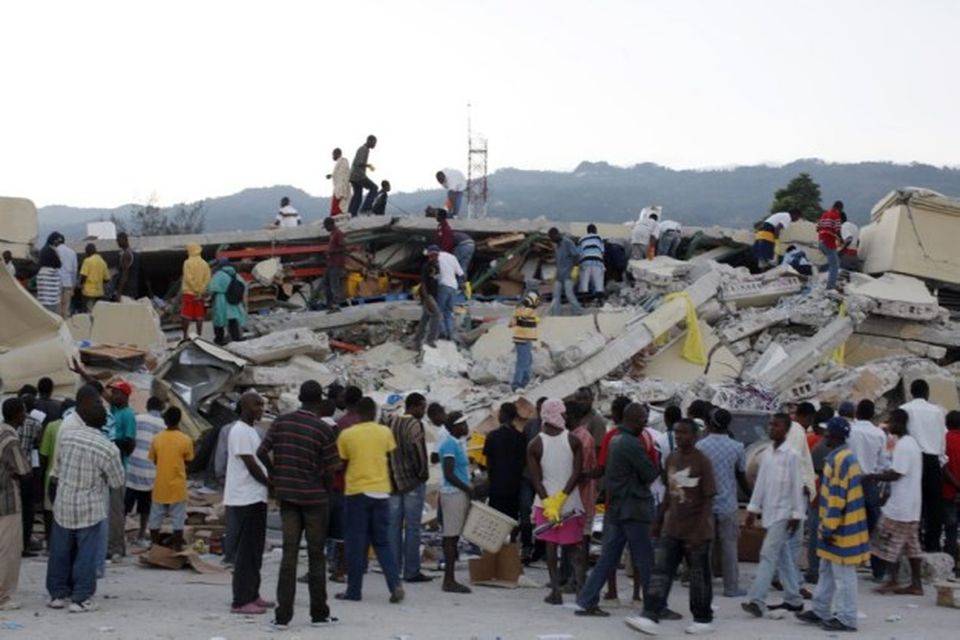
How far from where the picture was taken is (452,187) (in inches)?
903

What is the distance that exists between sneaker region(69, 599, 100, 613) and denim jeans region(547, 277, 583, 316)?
37.3 ft

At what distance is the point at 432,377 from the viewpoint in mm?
18734

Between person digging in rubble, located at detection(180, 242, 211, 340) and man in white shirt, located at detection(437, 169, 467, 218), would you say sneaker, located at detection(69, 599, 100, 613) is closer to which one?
person digging in rubble, located at detection(180, 242, 211, 340)

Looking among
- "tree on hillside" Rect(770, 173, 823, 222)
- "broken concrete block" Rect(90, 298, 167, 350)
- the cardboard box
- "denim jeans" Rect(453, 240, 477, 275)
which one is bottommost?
the cardboard box

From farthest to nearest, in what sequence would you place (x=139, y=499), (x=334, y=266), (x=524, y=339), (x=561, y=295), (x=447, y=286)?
(x=334, y=266), (x=561, y=295), (x=447, y=286), (x=524, y=339), (x=139, y=499)

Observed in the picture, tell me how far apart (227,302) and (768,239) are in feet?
28.5

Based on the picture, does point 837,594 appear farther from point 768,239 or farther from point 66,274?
point 66,274

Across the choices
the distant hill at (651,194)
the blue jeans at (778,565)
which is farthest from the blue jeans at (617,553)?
the distant hill at (651,194)

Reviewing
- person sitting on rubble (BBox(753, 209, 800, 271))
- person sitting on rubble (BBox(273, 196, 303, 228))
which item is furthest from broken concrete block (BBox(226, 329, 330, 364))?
person sitting on rubble (BBox(753, 209, 800, 271))

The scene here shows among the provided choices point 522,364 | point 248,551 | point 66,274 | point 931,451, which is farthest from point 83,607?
point 66,274

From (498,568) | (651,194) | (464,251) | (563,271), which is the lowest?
(498,568)

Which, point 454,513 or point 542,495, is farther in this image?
point 454,513

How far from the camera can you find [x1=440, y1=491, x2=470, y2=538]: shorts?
1162cm

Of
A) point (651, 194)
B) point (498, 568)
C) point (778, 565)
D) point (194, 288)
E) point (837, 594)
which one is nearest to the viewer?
point (837, 594)
